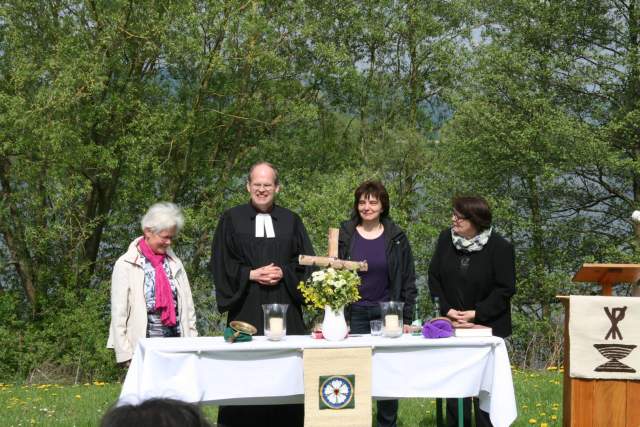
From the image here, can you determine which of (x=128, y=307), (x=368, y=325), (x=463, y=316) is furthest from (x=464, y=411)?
(x=128, y=307)

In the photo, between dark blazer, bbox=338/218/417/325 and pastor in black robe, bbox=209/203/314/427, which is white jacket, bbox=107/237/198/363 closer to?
pastor in black robe, bbox=209/203/314/427

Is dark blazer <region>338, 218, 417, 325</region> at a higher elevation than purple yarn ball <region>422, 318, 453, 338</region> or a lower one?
higher

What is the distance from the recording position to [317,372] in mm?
4621

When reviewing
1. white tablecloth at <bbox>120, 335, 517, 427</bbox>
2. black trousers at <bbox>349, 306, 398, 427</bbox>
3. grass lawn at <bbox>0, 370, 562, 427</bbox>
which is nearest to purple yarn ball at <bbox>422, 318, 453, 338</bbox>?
white tablecloth at <bbox>120, 335, 517, 427</bbox>

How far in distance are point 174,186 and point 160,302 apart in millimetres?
11874

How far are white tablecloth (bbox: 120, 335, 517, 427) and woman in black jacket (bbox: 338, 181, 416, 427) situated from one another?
1.77ft

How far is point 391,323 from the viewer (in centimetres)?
489

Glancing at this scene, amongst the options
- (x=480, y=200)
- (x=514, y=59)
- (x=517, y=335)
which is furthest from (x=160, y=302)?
(x=514, y=59)

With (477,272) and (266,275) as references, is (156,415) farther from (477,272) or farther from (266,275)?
(477,272)

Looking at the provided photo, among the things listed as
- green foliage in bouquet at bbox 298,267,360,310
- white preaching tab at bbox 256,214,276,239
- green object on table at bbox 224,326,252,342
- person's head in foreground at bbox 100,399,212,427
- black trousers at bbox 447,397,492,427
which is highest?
white preaching tab at bbox 256,214,276,239

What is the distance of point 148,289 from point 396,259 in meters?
1.54

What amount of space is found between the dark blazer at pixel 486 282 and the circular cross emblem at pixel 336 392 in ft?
3.47

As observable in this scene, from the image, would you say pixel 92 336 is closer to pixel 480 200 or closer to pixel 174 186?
pixel 174 186

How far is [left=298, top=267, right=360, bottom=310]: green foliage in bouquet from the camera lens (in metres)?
4.80
